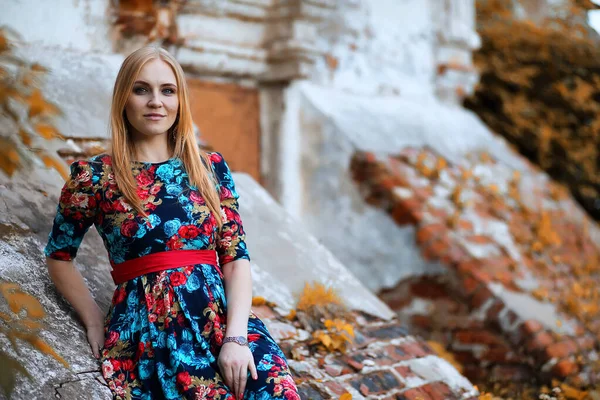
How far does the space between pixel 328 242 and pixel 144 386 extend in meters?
2.60

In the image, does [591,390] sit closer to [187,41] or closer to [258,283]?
[258,283]

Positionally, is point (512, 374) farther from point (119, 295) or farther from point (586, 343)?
point (119, 295)

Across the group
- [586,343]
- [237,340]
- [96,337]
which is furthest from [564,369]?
[96,337]

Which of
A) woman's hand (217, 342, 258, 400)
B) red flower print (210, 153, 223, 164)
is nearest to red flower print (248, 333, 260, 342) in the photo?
woman's hand (217, 342, 258, 400)

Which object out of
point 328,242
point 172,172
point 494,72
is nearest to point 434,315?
point 328,242

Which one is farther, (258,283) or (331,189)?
(331,189)

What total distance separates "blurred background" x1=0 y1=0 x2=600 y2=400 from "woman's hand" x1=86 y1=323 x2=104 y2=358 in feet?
0.11

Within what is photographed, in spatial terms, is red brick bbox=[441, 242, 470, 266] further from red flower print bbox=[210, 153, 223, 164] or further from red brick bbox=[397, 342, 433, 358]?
red flower print bbox=[210, 153, 223, 164]

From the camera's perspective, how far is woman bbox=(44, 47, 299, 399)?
1.85 m

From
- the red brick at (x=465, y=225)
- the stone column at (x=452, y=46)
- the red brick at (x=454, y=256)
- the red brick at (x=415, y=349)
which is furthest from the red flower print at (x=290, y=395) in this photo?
the stone column at (x=452, y=46)

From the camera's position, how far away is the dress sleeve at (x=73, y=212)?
1.96 meters

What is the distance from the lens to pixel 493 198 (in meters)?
4.62

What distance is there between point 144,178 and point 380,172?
2394 millimetres

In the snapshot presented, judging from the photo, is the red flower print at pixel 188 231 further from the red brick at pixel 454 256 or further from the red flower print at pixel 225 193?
the red brick at pixel 454 256
